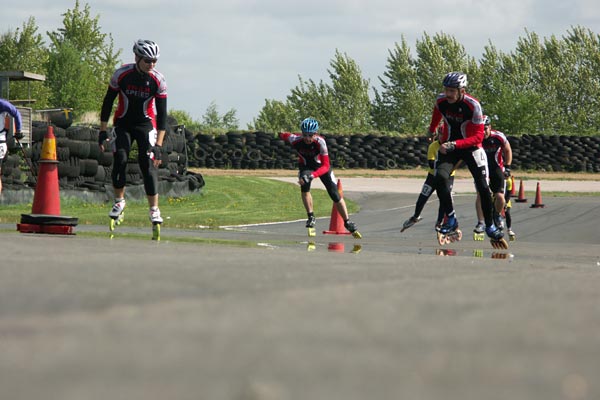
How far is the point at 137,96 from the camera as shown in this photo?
1161 centimetres

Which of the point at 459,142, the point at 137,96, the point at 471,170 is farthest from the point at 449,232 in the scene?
the point at 137,96

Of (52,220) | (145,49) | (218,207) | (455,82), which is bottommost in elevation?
(218,207)

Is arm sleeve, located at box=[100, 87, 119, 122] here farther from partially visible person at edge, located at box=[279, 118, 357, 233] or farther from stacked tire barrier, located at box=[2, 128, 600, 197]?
stacked tire barrier, located at box=[2, 128, 600, 197]

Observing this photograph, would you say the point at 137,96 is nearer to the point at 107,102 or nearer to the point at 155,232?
the point at 107,102

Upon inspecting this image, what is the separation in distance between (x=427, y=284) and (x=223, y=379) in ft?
8.55

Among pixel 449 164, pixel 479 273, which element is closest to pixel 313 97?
pixel 449 164

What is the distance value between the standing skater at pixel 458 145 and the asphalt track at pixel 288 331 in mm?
6201

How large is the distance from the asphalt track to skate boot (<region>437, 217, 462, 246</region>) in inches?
262

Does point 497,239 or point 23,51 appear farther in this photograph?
point 23,51

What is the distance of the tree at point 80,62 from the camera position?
64.1 meters

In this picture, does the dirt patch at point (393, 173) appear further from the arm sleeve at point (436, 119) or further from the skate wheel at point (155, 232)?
the skate wheel at point (155, 232)

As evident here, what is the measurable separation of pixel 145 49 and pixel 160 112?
0.83 m

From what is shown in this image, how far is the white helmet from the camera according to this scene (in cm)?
1122

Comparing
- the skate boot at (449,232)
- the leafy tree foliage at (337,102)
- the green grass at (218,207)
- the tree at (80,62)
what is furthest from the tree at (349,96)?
the skate boot at (449,232)
